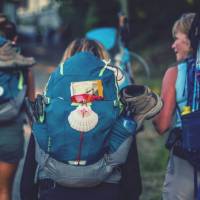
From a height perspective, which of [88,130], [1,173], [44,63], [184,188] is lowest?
[44,63]

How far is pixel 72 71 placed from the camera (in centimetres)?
315

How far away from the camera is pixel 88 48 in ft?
12.7

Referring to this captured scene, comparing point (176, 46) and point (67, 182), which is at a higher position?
point (176, 46)

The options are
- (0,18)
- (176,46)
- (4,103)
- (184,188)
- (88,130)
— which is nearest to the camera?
(88,130)

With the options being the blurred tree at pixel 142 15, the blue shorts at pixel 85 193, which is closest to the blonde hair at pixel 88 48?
the blue shorts at pixel 85 193

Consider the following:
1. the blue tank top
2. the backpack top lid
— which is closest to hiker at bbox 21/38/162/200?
the blue tank top

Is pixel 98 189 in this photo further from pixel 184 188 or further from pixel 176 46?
pixel 176 46

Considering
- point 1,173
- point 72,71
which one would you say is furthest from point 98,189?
point 1,173

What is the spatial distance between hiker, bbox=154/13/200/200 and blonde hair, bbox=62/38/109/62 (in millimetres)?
569

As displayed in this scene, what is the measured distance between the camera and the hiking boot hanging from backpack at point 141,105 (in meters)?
3.20

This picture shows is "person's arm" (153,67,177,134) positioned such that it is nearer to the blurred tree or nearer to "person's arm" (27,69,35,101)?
"person's arm" (27,69,35,101)

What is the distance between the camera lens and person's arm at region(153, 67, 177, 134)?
344 centimetres

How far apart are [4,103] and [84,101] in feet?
4.14

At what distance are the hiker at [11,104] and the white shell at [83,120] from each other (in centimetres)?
123
